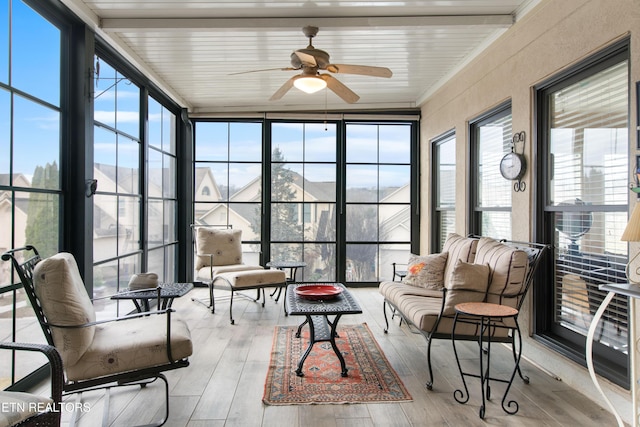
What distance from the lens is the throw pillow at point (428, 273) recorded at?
3812 millimetres

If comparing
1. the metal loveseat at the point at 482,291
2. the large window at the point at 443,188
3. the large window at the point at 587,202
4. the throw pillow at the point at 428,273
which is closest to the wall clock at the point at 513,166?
the large window at the point at 587,202

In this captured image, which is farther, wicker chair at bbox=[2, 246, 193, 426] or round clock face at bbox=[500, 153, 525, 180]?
round clock face at bbox=[500, 153, 525, 180]

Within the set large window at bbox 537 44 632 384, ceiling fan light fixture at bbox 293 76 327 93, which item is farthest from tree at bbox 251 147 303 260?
large window at bbox 537 44 632 384

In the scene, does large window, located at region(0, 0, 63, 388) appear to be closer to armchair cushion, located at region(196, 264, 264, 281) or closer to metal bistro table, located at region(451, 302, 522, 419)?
armchair cushion, located at region(196, 264, 264, 281)

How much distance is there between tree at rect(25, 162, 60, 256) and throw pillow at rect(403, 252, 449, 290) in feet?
9.95

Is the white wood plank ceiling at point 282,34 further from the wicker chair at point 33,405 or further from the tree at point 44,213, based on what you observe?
the wicker chair at point 33,405

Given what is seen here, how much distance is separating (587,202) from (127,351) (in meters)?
3.00

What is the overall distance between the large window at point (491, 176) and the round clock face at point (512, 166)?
3.7 inches

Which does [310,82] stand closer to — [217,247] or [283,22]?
[283,22]

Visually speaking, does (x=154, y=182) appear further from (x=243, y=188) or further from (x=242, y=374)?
(x=242, y=374)

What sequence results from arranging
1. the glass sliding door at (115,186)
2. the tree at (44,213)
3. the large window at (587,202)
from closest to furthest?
the large window at (587,202) → the tree at (44,213) → the glass sliding door at (115,186)

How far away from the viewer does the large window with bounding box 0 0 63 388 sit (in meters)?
2.40

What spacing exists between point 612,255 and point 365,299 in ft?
10.2

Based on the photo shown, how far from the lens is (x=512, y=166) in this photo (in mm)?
3404
